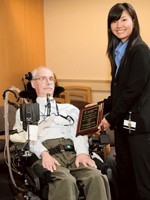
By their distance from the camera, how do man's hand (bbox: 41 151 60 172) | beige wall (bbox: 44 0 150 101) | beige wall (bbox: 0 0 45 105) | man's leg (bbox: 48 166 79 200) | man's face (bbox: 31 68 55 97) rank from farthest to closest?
beige wall (bbox: 44 0 150 101)
beige wall (bbox: 0 0 45 105)
man's face (bbox: 31 68 55 97)
man's hand (bbox: 41 151 60 172)
man's leg (bbox: 48 166 79 200)

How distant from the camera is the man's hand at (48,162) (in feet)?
6.45

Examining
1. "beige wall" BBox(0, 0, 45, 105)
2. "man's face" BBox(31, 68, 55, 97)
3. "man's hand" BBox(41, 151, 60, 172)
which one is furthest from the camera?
"beige wall" BBox(0, 0, 45, 105)

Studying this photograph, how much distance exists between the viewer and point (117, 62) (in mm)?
2156

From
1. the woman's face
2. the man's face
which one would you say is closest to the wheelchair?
the man's face

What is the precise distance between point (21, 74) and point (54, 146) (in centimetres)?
205

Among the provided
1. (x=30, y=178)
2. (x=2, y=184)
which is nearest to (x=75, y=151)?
(x=30, y=178)

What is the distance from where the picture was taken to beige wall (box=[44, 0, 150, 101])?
4.22 meters

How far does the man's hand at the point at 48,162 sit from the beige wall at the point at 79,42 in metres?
2.35

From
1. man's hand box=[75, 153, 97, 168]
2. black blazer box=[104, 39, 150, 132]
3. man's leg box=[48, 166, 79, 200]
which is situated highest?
black blazer box=[104, 39, 150, 132]

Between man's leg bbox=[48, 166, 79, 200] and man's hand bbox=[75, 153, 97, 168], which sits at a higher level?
man's hand bbox=[75, 153, 97, 168]

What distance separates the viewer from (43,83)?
2416mm

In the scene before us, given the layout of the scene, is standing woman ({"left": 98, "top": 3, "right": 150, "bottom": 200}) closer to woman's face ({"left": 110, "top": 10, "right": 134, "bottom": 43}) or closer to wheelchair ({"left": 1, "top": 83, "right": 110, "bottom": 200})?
woman's face ({"left": 110, "top": 10, "right": 134, "bottom": 43})

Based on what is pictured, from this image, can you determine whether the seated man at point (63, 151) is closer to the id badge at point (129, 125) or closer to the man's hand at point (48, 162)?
the man's hand at point (48, 162)

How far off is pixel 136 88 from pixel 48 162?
0.75 meters
